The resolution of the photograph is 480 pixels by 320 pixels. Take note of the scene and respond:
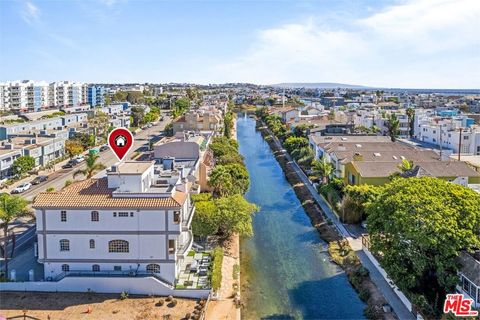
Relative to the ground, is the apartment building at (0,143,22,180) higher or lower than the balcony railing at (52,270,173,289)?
higher

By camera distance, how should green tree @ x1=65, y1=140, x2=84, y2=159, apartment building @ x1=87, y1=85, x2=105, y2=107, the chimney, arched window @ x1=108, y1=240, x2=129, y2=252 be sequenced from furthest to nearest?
apartment building @ x1=87, y1=85, x2=105, y2=107 → green tree @ x1=65, y1=140, x2=84, y2=159 → the chimney → arched window @ x1=108, y1=240, x2=129, y2=252

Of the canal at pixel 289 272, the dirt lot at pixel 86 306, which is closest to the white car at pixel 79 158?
the canal at pixel 289 272

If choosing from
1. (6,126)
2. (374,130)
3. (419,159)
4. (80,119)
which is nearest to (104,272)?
(419,159)

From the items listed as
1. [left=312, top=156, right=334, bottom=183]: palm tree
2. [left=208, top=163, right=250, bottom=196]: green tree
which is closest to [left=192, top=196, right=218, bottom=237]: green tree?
[left=208, top=163, right=250, bottom=196]: green tree

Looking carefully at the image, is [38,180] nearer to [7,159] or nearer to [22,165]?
[22,165]

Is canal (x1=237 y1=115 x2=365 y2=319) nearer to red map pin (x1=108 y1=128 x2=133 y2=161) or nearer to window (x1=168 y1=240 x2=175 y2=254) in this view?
window (x1=168 y1=240 x2=175 y2=254)

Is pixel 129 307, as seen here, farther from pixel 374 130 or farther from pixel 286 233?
pixel 374 130

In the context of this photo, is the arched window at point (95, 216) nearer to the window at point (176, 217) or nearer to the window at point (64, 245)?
the window at point (64, 245)

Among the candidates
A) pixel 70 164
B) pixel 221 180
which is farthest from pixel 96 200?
pixel 70 164

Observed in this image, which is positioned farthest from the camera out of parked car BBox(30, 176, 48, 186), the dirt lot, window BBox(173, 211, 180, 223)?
parked car BBox(30, 176, 48, 186)
